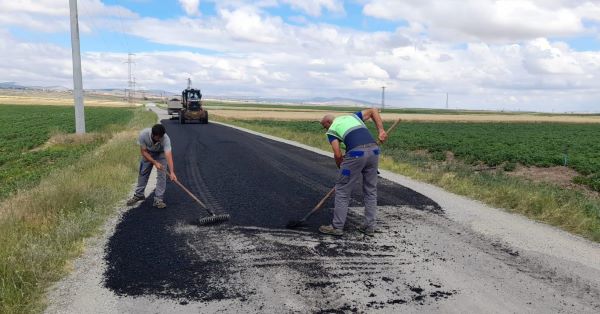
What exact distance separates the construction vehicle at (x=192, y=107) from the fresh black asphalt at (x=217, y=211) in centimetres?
2239

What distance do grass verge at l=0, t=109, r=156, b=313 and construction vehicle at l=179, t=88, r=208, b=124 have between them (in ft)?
85.1

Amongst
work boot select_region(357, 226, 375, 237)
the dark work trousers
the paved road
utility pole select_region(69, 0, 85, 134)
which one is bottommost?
the paved road

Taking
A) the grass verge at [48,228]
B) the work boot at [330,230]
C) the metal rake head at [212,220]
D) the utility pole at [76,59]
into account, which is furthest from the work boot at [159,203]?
the utility pole at [76,59]

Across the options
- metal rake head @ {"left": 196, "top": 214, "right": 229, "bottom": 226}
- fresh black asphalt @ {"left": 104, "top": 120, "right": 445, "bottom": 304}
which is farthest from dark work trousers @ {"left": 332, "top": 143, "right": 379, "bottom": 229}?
metal rake head @ {"left": 196, "top": 214, "right": 229, "bottom": 226}

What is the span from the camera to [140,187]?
807 cm

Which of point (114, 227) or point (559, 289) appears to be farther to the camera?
point (114, 227)

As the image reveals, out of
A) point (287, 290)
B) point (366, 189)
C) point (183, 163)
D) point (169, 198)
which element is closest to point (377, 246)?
point (366, 189)

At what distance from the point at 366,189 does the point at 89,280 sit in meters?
3.60

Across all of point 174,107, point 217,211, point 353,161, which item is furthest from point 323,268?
point 174,107

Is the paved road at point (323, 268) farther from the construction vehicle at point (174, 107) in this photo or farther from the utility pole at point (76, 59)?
the construction vehicle at point (174, 107)

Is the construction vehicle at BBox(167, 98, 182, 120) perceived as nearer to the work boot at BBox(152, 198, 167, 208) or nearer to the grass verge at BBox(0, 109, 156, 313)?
the grass verge at BBox(0, 109, 156, 313)

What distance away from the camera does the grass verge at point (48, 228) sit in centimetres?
411

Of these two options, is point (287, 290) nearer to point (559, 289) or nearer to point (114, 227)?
point (559, 289)

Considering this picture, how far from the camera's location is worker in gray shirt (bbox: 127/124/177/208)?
24.2ft
